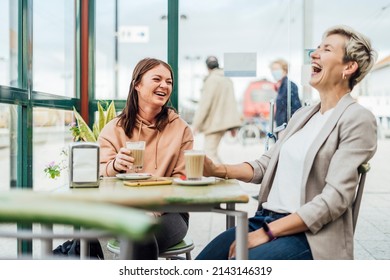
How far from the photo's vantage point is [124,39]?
3.05m

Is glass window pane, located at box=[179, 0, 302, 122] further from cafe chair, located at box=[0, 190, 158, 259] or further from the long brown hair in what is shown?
cafe chair, located at box=[0, 190, 158, 259]

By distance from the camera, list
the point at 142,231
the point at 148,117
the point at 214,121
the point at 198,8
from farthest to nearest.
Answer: the point at 214,121, the point at 198,8, the point at 148,117, the point at 142,231

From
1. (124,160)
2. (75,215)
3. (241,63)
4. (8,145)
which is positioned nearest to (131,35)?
(241,63)

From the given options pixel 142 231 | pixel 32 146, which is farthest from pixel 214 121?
pixel 142 231

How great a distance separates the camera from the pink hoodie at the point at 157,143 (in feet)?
5.32

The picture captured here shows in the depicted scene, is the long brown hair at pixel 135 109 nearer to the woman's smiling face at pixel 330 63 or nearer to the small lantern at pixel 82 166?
the small lantern at pixel 82 166

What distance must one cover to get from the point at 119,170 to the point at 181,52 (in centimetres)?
165

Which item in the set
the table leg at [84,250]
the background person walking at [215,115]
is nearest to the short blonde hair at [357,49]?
the table leg at [84,250]

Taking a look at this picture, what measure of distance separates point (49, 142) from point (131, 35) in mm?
938

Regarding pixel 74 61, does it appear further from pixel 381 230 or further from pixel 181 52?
pixel 381 230

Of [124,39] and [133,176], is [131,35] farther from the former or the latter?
[133,176]

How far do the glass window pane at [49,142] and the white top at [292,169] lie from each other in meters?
1.09

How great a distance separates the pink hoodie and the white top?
378mm

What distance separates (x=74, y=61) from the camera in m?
3.01
